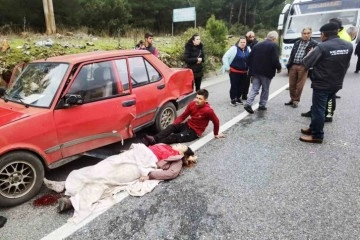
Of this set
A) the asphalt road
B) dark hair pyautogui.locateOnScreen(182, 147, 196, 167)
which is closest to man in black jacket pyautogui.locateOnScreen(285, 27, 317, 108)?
the asphalt road

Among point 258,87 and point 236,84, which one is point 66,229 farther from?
point 236,84

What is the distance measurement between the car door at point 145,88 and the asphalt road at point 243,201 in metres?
1.06

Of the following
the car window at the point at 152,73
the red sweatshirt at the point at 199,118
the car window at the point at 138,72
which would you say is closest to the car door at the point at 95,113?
the car window at the point at 138,72

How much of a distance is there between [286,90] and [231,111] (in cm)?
A: 315

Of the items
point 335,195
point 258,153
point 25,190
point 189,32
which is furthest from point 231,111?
point 189,32

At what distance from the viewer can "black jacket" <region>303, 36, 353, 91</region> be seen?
4665 mm

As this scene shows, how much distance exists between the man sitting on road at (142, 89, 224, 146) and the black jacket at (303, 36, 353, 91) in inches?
67.7

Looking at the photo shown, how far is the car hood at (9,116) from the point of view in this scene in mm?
3279

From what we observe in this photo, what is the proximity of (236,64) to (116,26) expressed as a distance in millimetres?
20299

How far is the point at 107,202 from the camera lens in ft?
11.0

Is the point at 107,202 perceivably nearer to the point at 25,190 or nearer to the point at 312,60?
the point at 25,190

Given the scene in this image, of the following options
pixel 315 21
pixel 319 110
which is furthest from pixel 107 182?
pixel 315 21

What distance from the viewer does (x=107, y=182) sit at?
3.54 metres

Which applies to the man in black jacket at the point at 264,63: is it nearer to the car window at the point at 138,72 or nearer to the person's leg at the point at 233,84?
the person's leg at the point at 233,84
